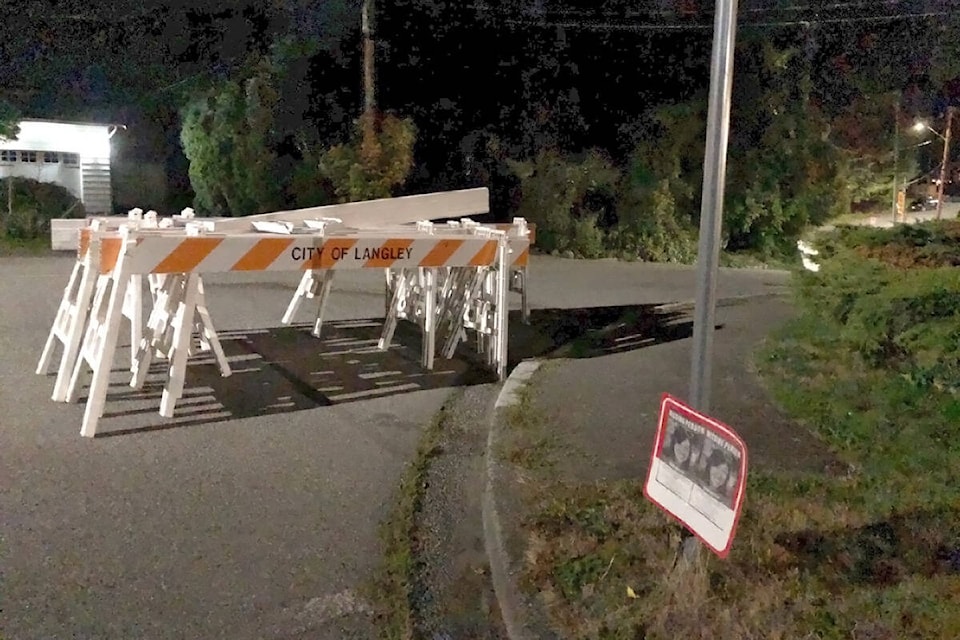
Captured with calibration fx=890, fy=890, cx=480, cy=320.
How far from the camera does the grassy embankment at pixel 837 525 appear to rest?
3799 millimetres

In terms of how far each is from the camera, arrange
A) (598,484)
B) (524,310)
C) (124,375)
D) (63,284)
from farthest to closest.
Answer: (63,284), (524,310), (124,375), (598,484)

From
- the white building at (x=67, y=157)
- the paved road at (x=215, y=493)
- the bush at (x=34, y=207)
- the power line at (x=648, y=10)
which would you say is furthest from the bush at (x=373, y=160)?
the paved road at (x=215, y=493)

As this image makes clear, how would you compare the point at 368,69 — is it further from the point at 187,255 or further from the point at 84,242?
the point at 187,255

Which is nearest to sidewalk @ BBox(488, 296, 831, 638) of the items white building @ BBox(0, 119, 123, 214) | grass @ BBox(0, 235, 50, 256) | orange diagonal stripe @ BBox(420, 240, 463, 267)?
orange diagonal stripe @ BBox(420, 240, 463, 267)

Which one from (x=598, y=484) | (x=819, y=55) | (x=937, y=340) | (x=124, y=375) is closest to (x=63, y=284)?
(x=124, y=375)

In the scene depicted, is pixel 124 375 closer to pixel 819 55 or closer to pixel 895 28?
pixel 819 55

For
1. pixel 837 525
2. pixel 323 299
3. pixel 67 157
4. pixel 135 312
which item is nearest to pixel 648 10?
pixel 67 157

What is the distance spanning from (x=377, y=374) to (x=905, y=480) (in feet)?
15.3

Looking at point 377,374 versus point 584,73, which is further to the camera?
point 584,73

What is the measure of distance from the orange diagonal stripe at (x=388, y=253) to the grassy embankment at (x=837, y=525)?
5.32ft

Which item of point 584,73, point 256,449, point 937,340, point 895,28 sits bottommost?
point 256,449

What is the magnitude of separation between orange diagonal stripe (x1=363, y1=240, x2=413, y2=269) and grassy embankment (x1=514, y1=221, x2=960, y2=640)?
63.9 inches

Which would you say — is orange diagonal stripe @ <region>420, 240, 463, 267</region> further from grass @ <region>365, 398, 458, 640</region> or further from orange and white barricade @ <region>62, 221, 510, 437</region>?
grass @ <region>365, 398, 458, 640</region>

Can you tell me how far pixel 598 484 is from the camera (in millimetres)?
5395
